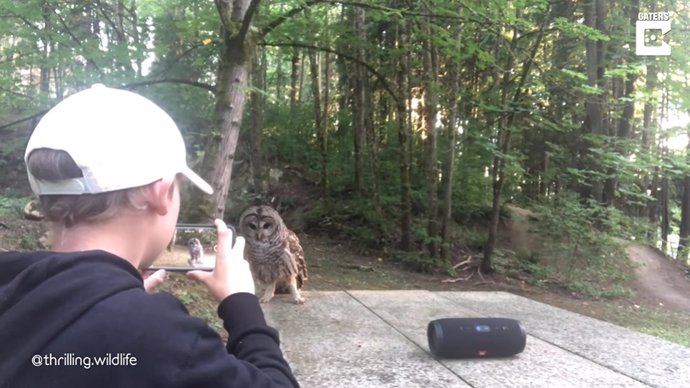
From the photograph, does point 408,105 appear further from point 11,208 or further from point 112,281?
point 112,281

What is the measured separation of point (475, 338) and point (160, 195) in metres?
2.76

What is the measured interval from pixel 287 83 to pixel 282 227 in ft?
55.6

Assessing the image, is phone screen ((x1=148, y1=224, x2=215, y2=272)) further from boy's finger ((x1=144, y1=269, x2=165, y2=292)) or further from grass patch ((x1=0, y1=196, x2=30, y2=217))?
grass patch ((x1=0, y1=196, x2=30, y2=217))

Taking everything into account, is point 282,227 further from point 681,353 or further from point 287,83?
point 287,83

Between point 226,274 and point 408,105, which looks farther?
point 408,105

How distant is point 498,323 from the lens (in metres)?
3.54

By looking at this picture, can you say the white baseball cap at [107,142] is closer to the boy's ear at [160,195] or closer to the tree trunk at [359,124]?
the boy's ear at [160,195]

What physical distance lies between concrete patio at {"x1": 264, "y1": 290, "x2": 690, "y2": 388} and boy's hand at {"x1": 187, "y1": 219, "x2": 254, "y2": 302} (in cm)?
198

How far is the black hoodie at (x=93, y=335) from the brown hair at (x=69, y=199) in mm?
114

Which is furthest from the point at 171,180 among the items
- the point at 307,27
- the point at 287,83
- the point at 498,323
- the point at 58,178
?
the point at 287,83

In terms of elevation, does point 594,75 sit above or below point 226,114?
above

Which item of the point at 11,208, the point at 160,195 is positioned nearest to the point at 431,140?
the point at 11,208

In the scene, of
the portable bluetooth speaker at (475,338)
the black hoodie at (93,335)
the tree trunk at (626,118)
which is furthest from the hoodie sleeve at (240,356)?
the tree trunk at (626,118)

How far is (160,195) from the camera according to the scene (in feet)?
3.42
